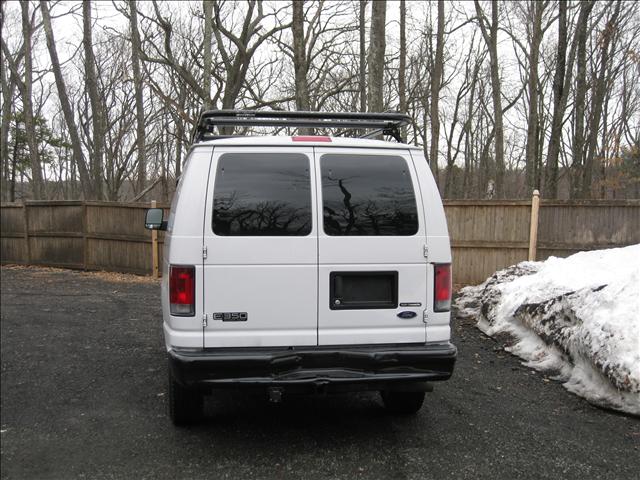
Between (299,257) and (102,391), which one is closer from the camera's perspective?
(299,257)

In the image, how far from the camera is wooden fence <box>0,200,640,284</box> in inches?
384

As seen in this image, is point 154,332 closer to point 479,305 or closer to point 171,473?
point 171,473

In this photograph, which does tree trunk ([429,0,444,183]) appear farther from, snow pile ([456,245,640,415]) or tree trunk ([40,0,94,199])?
snow pile ([456,245,640,415])

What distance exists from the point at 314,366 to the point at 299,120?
203cm

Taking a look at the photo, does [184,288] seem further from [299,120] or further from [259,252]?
[299,120]

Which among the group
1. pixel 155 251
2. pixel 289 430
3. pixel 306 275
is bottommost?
pixel 289 430

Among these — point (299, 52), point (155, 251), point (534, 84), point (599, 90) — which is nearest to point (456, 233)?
point (299, 52)

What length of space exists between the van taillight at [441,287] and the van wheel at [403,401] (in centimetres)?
99

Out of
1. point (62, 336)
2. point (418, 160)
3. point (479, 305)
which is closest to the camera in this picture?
point (418, 160)

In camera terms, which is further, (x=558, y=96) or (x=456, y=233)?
(x=558, y=96)

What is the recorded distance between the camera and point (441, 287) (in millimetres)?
3451

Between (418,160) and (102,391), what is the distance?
3467 mm

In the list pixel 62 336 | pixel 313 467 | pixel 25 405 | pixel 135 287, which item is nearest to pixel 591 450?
pixel 313 467

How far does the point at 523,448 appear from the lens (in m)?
3.65
